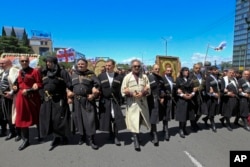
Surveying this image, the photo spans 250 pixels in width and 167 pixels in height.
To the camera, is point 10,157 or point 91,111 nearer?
point 10,157

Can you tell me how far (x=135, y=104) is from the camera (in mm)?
5723

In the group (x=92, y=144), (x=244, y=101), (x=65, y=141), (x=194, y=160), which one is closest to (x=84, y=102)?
(x=92, y=144)

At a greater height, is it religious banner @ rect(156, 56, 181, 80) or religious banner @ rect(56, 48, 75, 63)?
religious banner @ rect(56, 48, 75, 63)

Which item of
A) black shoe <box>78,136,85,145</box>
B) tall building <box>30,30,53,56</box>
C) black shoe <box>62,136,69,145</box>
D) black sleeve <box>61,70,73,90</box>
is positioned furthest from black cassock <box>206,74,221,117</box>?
tall building <box>30,30,53,56</box>

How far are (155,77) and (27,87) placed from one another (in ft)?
9.79

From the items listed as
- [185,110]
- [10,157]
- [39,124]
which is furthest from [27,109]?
[185,110]

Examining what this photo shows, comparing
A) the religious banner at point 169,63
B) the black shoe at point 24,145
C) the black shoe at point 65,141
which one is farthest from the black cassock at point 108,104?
the religious banner at point 169,63

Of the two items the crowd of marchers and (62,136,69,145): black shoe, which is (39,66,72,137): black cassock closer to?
the crowd of marchers

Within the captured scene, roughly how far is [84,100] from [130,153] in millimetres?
1521

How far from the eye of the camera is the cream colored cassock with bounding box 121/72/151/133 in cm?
564

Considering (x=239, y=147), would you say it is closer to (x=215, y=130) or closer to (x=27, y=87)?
(x=215, y=130)

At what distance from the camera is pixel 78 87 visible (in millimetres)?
5582

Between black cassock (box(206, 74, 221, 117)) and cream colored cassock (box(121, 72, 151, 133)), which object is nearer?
cream colored cassock (box(121, 72, 151, 133))

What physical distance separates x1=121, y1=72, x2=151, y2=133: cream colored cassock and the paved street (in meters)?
0.52
